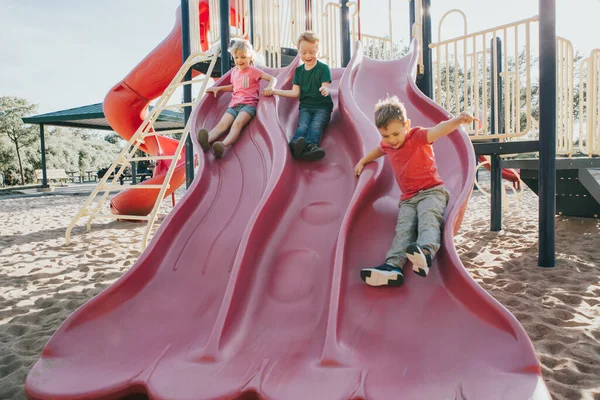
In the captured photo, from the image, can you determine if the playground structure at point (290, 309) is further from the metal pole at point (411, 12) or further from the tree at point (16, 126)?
the tree at point (16, 126)

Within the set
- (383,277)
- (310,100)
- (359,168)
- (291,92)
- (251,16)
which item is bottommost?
(383,277)

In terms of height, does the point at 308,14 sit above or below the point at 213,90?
above

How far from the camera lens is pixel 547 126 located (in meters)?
3.80

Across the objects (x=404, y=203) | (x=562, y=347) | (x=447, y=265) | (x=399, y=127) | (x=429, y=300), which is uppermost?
(x=399, y=127)

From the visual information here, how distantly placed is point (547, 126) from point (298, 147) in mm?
2327

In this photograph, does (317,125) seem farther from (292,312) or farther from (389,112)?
(292,312)

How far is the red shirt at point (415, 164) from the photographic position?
8.10 ft

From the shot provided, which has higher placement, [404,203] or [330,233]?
[404,203]

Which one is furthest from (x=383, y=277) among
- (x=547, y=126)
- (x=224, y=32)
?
(x=224, y=32)

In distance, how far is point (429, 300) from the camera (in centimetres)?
201

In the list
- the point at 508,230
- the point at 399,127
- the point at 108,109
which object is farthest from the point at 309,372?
the point at 108,109

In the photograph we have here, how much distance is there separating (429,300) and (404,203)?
2.11ft

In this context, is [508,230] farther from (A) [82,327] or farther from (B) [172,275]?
(A) [82,327]

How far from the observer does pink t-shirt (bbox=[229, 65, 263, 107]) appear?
12.9ft
